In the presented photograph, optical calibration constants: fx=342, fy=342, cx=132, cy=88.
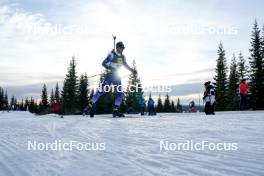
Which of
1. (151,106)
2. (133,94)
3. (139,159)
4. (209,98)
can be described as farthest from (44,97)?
(139,159)

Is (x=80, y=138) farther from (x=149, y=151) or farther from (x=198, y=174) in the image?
(x=198, y=174)

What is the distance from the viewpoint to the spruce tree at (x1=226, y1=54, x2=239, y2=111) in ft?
164

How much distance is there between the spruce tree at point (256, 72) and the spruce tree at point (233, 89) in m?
5.14

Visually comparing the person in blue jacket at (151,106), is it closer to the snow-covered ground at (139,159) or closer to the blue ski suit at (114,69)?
the blue ski suit at (114,69)

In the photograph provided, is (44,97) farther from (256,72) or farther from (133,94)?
(256,72)

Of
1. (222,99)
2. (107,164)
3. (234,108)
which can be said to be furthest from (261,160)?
(222,99)

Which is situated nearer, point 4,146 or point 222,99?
point 4,146

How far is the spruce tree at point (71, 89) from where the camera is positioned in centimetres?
6991

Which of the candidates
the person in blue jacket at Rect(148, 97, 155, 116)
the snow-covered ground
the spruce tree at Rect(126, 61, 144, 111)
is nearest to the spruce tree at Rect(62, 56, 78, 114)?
the spruce tree at Rect(126, 61, 144, 111)

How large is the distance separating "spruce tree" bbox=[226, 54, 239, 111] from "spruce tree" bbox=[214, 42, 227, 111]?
2.98ft

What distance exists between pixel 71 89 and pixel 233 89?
32662 millimetres

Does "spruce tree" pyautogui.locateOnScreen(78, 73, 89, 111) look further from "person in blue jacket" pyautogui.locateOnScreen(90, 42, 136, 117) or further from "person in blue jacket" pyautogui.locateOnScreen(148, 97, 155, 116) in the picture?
"person in blue jacket" pyautogui.locateOnScreen(90, 42, 136, 117)

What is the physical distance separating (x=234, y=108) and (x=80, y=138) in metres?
46.6

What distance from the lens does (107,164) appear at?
309cm
